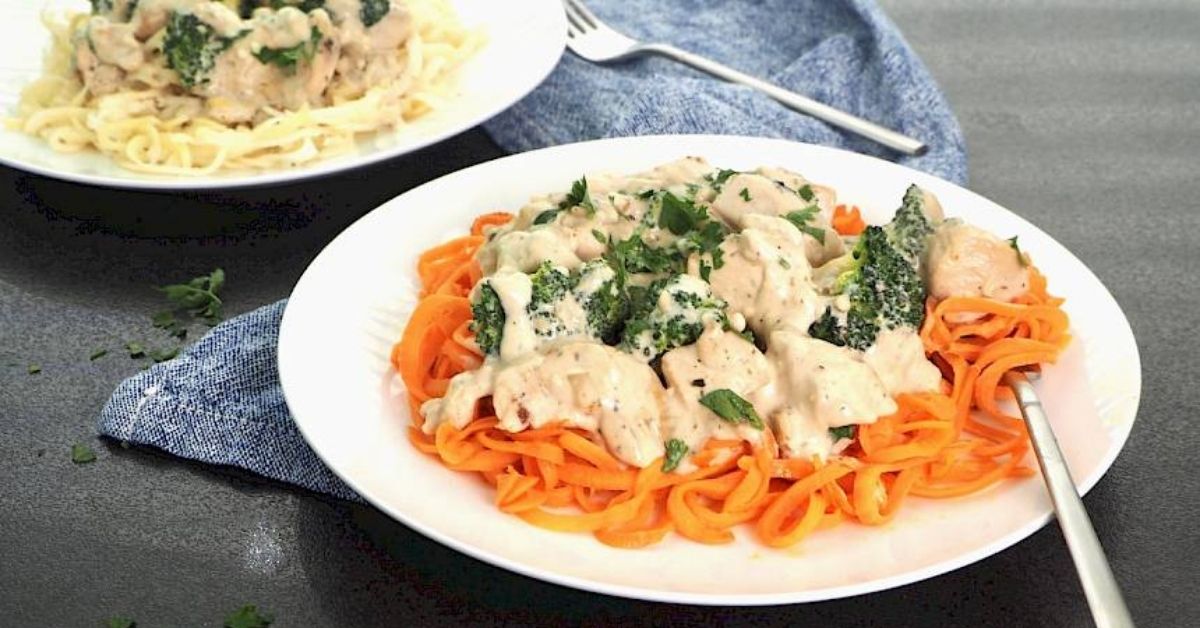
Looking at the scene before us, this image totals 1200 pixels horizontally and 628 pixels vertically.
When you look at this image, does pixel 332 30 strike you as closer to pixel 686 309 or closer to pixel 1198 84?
pixel 686 309

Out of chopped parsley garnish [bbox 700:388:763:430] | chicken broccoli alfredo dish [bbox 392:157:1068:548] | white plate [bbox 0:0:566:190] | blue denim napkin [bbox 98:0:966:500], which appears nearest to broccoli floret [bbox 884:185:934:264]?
chicken broccoli alfredo dish [bbox 392:157:1068:548]

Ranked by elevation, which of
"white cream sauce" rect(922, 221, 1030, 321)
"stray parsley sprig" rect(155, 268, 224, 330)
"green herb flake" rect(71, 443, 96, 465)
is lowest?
"stray parsley sprig" rect(155, 268, 224, 330)

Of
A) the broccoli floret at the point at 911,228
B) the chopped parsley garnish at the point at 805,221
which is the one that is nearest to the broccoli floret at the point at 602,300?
the chopped parsley garnish at the point at 805,221

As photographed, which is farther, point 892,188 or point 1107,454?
point 892,188

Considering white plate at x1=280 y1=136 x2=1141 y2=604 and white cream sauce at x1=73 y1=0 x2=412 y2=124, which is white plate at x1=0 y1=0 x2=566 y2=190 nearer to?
white cream sauce at x1=73 y1=0 x2=412 y2=124

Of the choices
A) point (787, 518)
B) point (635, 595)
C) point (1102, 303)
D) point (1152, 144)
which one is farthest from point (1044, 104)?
point (635, 595)
